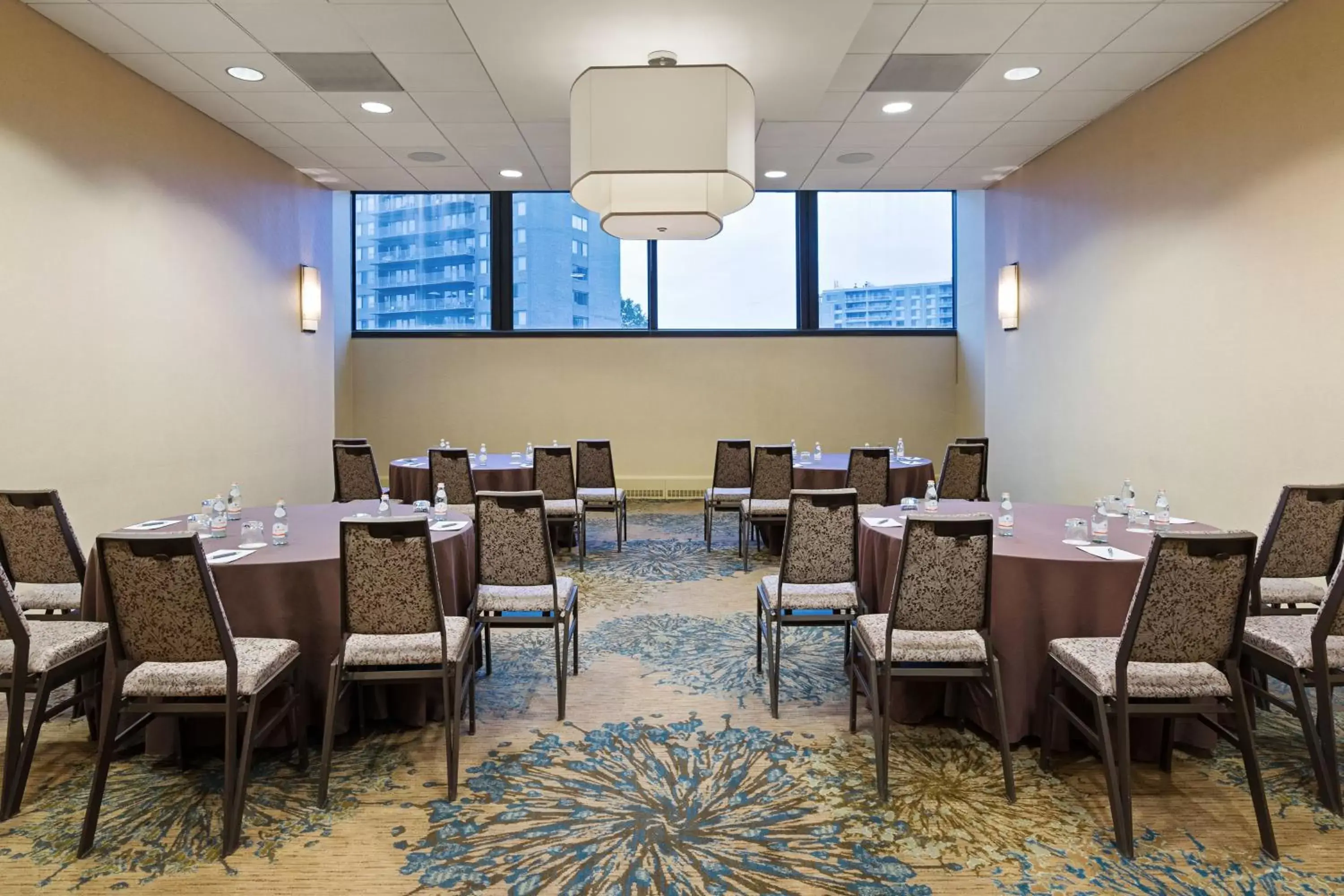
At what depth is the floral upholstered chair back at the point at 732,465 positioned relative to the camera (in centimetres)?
646

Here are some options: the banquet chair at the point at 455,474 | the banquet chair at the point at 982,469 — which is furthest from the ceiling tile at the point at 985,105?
the banquet chair at the point at 455,474

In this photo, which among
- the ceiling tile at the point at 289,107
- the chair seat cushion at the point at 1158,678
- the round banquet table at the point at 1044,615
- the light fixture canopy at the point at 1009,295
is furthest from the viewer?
the light fixture canopy at the point at 1009,295

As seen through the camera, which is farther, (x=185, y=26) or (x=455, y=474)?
(x=455, y=474)

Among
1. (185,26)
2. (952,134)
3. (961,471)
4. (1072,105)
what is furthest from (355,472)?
(1072,105)

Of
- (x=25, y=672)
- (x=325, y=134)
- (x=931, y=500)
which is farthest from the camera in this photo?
(x=325, y=134)

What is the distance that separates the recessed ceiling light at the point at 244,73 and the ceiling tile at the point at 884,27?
3.93 metres

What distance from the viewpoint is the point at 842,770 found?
2.78 metres

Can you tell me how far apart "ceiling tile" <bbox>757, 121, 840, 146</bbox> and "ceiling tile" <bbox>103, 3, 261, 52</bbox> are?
3.70 metres

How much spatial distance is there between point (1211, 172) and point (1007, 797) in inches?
172

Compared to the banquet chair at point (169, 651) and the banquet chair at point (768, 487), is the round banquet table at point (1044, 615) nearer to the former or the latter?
the banquet chair at point (169, 651)

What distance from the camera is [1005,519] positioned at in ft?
11.3

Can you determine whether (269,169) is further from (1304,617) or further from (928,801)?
(1304,617)

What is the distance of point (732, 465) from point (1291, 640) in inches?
167

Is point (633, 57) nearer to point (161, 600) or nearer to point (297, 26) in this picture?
point (297, 26)
